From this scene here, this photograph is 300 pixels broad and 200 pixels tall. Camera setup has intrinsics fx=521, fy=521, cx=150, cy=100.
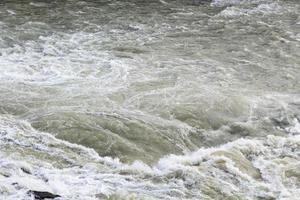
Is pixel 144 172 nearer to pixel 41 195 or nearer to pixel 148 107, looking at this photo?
pixel 41 195

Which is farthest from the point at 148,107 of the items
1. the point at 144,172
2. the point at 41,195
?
the point at 41,195

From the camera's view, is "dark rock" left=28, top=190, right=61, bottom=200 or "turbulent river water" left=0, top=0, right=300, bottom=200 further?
"turbulent river water" left=0, top=0, right=300, bottom=200

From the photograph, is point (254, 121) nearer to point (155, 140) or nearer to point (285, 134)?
point (285, 134)

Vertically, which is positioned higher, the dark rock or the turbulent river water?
the dark rock

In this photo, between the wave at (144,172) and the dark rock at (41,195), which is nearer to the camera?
the dark rock at (41,195)

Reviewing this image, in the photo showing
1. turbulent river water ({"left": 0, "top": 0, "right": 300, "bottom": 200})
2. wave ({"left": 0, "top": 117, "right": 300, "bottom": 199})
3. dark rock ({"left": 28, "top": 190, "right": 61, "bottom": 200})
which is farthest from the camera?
turbulent river water ({"left": 0, "top": 0, "right": 300, "bottom": 200})

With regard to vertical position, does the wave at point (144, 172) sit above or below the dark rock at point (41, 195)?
below

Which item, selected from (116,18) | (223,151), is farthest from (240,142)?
(116,18)

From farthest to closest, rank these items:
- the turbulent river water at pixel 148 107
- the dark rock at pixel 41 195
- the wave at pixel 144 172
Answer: the turbulent river water at pixel 148 107
the wave at pixel 144 172
the dark rock at pixel 41 195

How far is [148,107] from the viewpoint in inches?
335

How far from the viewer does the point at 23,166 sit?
636 centimetres

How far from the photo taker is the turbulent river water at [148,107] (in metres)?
6.38

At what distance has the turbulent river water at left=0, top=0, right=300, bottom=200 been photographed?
6383 millimetres

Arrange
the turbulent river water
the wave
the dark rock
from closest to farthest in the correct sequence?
the dark rock < the wave < the turbulent river water
